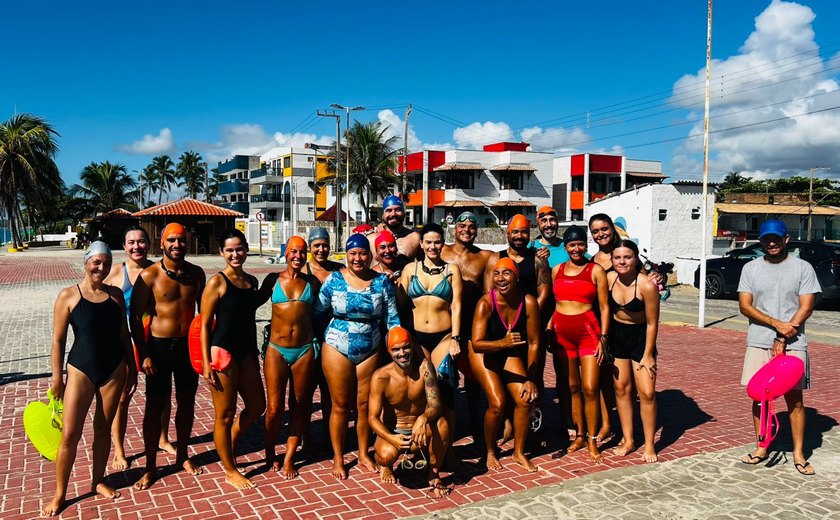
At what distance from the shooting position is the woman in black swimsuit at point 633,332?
524 cm

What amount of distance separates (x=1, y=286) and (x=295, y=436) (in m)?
20.8

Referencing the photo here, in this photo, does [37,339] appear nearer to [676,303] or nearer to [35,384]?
[35,384]

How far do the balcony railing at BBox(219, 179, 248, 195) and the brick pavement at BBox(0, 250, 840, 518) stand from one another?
231ft

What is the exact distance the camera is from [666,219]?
23.0 metres

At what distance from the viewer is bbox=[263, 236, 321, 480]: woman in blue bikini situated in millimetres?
4851

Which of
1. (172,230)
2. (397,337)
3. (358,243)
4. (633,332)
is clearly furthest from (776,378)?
(172,230)

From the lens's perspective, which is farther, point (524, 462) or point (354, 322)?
point (524, 462)

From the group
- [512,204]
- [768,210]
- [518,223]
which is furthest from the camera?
[768,210]

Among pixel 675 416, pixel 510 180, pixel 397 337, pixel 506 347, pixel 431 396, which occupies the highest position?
pixel 510 180

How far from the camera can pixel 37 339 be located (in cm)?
1145

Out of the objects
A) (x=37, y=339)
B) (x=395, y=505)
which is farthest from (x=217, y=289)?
(x=37, y=339)

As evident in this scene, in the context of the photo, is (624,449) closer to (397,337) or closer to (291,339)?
(397,337)

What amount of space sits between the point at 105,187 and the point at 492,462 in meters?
72.1

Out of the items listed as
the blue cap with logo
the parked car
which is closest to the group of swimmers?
the blue cap with logo
